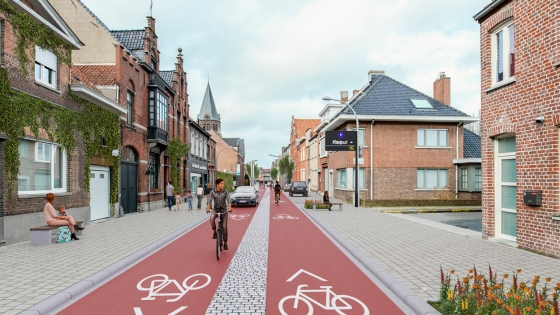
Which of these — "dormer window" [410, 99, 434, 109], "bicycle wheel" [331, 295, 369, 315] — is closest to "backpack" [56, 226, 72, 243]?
"bicycle wheel" [331, 295, 369, 315]

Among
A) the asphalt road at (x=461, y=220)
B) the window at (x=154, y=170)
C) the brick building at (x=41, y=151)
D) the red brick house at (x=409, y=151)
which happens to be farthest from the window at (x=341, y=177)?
the brick building at (x=41, y=151)

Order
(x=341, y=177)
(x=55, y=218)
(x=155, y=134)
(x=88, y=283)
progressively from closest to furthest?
(x=88, y=283), (x=55, y=218), (x=155, y=134), (x=341, y=177)

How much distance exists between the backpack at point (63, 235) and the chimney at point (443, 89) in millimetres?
28876

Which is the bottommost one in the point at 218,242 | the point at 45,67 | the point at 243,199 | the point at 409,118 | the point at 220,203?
the point at 243,199

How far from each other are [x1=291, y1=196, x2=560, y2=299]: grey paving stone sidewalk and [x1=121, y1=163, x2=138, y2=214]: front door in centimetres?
1124

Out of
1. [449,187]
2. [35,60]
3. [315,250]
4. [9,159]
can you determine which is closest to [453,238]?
[315,250]

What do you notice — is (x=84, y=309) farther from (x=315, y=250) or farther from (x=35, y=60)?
(x=35, y=60)

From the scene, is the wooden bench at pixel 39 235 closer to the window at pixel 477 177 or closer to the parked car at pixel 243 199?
the parked car at pixel 243 199

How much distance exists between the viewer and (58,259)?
314 inches

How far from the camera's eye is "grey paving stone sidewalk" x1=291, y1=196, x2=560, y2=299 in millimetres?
6565

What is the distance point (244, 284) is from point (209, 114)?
90366mm

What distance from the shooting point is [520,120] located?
923 cm

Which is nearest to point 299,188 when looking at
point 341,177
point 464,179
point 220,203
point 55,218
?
point 341,177

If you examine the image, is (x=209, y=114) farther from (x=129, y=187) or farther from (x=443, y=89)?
(x=129, y=187)
